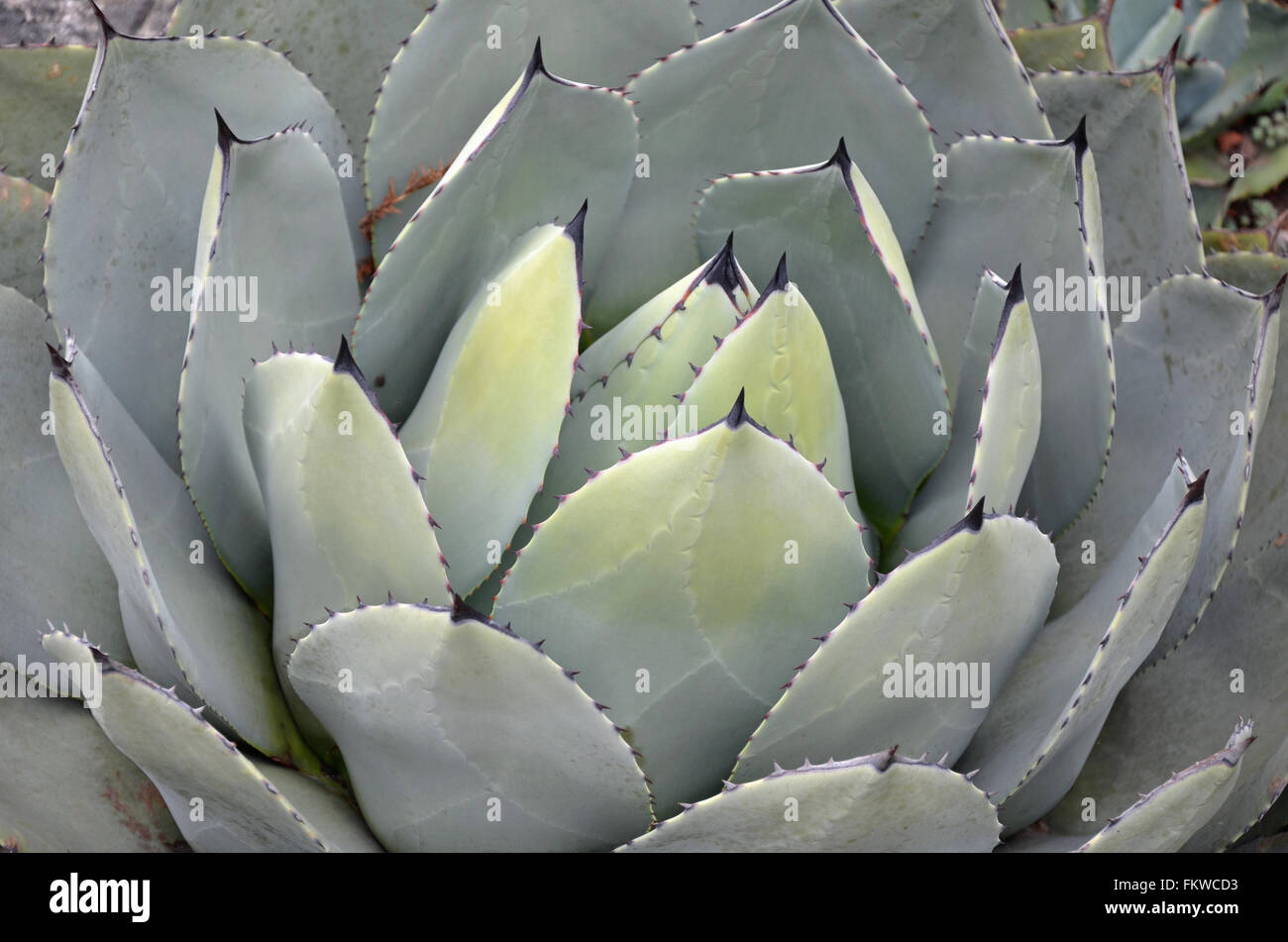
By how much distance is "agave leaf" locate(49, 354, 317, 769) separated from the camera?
0.93 meters

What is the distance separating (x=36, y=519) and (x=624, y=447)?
561mm

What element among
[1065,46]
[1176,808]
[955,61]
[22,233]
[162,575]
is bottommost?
[1176,808]

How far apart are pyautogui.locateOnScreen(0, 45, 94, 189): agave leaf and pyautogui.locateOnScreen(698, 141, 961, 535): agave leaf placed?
0.68m

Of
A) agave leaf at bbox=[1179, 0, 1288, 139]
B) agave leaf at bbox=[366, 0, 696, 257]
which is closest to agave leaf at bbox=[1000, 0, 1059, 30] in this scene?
agave leaf at bbox=[1179, 0, 1288, 139]

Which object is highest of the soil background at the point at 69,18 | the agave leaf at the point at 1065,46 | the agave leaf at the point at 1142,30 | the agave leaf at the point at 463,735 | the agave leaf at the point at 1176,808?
the agave leaf at the point at 1142,30

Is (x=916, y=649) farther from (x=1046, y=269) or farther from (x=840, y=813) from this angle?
(x=1046, y=269)

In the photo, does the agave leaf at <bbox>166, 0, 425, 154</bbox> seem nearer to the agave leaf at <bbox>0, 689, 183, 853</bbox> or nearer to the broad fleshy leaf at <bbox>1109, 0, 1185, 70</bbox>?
the agave leaf at <bbox>0, 689, 183, 853</bbox>

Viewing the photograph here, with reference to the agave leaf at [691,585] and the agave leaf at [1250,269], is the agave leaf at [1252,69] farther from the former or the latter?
the agave leaf at [691,585]

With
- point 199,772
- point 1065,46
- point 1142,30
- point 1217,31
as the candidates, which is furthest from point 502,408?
point 1217,31

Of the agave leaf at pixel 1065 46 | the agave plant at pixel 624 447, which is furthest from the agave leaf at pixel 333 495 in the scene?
the agave leaf at pixel 1065 46

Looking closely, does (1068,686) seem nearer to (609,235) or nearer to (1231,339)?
(1231,339)

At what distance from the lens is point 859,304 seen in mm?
1194

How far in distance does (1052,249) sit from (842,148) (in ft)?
0.79

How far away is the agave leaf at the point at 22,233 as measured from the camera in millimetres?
1234
